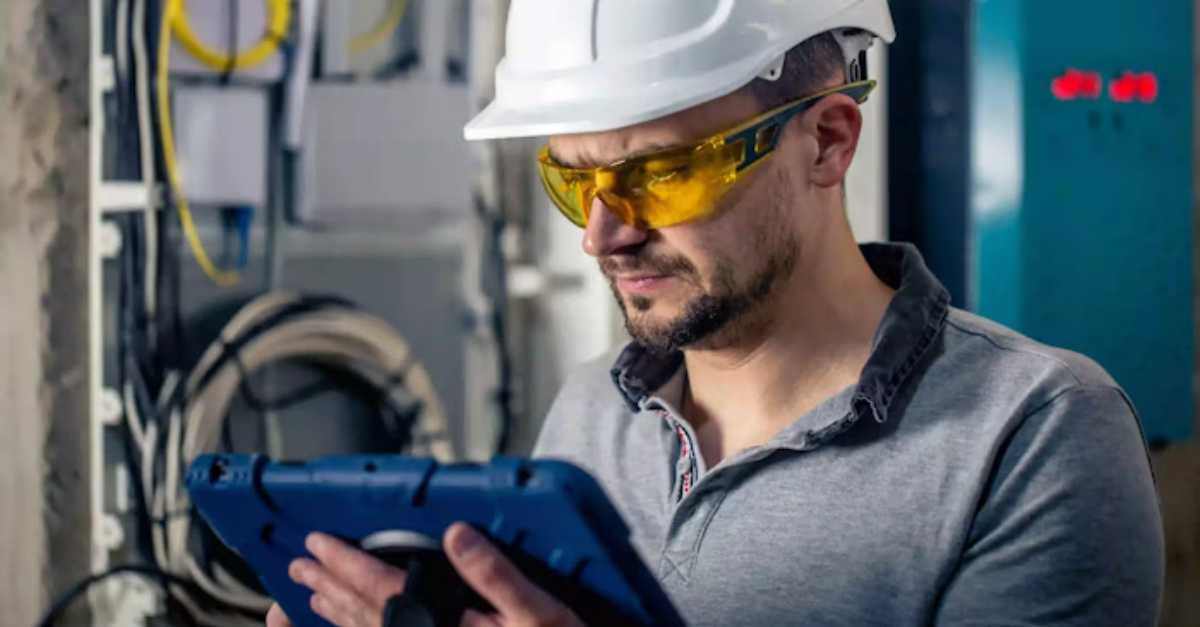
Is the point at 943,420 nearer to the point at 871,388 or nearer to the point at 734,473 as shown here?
the point at 871,388

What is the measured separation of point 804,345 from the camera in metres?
1.24

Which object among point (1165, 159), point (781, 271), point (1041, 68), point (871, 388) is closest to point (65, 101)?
point (781, 271)

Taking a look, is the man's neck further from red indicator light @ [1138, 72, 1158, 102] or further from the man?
red indicator light @ [1138, 72, 1158, 102]

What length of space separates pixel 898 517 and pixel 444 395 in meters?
1.57

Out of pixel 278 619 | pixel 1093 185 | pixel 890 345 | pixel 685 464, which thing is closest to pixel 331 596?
pixel 278 619

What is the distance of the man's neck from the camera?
1226 mm

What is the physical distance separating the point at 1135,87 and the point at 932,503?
1.69 metres

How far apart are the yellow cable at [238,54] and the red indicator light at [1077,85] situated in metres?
1.35

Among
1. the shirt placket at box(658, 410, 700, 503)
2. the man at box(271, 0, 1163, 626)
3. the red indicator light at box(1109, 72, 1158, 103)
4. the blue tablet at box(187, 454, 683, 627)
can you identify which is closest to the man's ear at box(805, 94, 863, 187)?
the man at box(271, 0, 1163, 626)

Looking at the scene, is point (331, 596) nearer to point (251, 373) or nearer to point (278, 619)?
point (278, 619)

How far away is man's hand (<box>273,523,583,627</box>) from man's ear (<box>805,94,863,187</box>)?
1.74 feet

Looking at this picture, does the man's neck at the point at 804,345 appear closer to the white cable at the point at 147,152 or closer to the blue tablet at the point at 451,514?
the blue tablet at the point at 451,514

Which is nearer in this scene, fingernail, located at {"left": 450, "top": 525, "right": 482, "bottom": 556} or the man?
fingernail, located at {"left": 450, "top": 525, "right": 482, "bottom": 556}

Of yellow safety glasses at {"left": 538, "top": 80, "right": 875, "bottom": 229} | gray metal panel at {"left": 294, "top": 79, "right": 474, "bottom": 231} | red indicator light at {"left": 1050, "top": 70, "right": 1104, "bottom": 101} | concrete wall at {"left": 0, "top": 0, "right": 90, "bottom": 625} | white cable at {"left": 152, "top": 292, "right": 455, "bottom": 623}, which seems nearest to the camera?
yellow safety glasses at {"left": 538, "top": 80, "right": 875, "bottom": 229}
